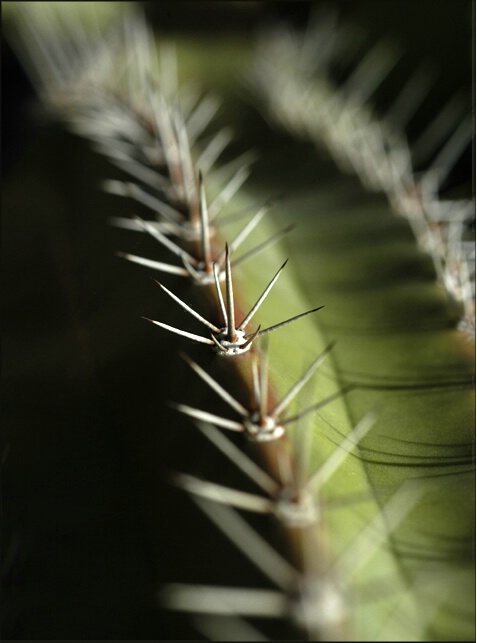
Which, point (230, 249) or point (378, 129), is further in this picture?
point (378, 129)

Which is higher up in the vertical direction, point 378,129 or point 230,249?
point 378,129

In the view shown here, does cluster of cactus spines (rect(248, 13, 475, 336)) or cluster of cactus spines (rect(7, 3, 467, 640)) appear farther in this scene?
cluster of cactus spines (rect(248, 13, 475, 336))

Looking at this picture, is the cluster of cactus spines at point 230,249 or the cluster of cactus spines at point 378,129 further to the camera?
the cluster of cactus spines at point 378,129

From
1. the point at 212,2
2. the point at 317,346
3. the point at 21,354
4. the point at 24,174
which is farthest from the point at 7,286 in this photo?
the point at 212,2
